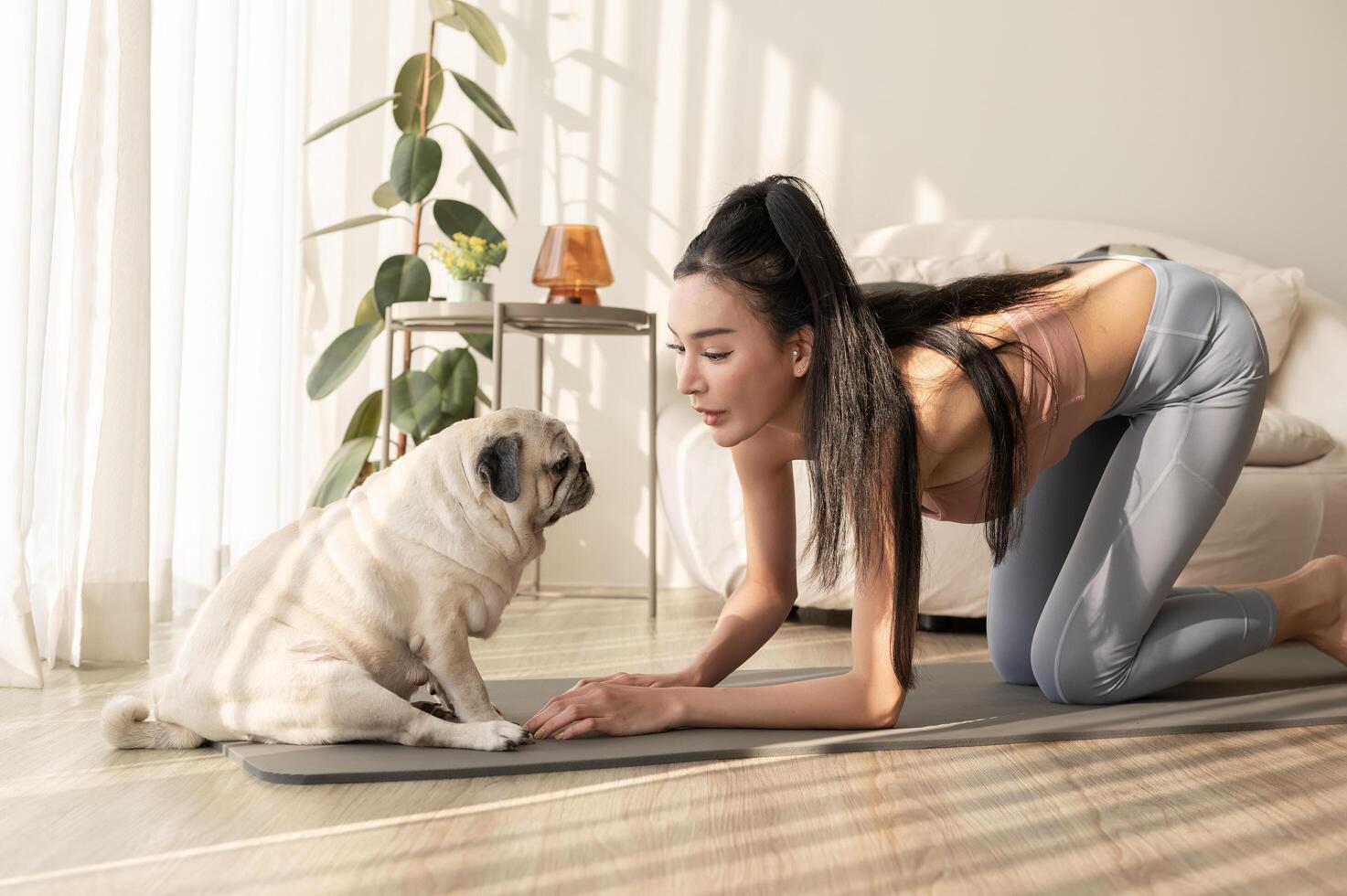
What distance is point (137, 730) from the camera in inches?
70.4

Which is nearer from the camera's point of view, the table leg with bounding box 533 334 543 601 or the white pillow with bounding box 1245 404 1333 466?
the white pillow with bounding box 1245 404 1333 466

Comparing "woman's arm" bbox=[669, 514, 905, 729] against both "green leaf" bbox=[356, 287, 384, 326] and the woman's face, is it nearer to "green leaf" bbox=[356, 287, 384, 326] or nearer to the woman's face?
the woman's face

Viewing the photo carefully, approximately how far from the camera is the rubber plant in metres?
3.87

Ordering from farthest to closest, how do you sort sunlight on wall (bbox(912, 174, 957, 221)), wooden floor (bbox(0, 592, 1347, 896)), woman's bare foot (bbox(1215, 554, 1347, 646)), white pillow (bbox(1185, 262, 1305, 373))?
1. sunlight on wall (bbox(912, 174, 957, 221))
2. white pillow (bbox(1185, 262, 1305, 373))
3. woman's bare foot (bbox(1215, 554, 1347, 646))
4. wooden floor (bbox(0, 592, 1347, 896))

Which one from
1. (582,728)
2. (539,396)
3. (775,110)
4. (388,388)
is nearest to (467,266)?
(388,388)

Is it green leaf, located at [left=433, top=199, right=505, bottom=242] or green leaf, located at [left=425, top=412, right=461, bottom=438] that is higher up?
green leaf, located at [left=433, top=199, right=505, bottom=242]

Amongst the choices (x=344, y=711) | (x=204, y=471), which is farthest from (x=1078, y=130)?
(x=344, y=711)

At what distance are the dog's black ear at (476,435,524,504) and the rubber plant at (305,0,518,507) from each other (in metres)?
Result: 2.02

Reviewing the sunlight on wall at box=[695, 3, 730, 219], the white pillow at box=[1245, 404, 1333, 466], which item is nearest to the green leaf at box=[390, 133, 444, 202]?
the sunlight on wall at box=[695, 3, 730, 219]

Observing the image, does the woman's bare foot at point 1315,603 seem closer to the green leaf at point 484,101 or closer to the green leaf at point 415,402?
the green leaf at point 415,402

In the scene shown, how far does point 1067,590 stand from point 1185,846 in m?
0.83

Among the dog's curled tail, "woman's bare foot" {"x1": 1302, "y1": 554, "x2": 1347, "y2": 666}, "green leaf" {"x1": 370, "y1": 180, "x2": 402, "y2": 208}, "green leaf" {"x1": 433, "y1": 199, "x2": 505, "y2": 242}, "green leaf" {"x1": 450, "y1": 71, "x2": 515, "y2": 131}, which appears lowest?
the dog's curled tail

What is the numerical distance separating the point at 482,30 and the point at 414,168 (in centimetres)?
59

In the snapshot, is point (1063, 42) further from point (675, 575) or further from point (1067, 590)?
point (1067, 590)
